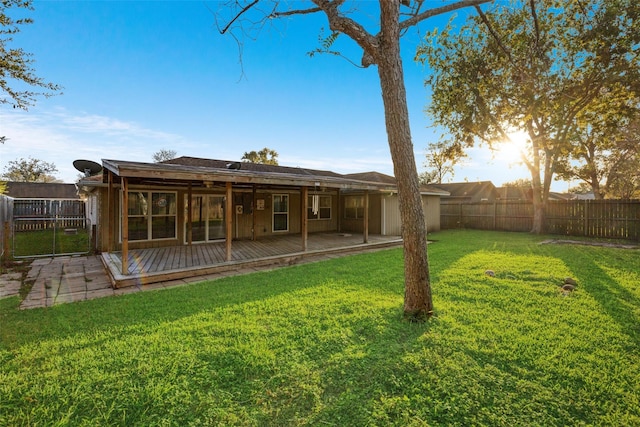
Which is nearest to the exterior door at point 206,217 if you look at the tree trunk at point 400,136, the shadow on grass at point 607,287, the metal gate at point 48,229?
the metal gate at point 48,229

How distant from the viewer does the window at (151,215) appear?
914cm

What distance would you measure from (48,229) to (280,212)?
13650 mm

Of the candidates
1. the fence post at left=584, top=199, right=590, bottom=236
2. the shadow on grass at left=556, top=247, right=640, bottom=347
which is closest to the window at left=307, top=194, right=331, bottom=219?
the shadow on grass at left=556, top=247, right=640, bottom=347

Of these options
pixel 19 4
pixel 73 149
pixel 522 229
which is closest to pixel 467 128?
pixel 522 229

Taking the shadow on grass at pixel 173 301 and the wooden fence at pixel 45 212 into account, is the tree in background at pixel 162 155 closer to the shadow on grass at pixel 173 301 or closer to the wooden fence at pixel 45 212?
the wooden fence at pixel 45 212

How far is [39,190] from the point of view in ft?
77.3

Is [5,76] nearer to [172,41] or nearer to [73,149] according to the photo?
[172,41]

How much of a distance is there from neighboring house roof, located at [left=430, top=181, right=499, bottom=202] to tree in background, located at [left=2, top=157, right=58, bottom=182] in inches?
1854

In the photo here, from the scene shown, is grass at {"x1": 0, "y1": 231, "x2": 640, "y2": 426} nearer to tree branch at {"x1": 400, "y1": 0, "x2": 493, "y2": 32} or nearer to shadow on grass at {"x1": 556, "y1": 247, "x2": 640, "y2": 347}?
shadow on grass at {"x1": 556, "y1": 247, "x2": 640, "y2": 347}

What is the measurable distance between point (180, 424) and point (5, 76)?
8.71m

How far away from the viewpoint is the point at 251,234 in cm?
1162

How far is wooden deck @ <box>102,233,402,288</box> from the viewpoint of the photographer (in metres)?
6.12

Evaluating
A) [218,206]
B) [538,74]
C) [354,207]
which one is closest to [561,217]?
[538,74]

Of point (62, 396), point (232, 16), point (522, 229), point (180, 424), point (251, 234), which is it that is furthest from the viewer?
point (522, 229)
